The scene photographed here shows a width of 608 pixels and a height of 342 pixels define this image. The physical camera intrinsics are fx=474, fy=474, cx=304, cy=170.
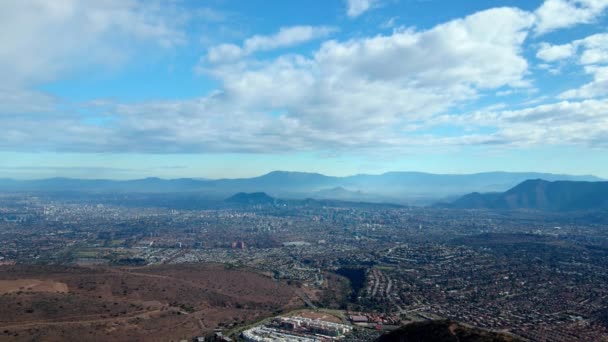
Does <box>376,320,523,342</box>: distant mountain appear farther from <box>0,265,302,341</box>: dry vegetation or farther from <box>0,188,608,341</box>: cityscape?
<box>0,265,302,341</box>: dry vegetation

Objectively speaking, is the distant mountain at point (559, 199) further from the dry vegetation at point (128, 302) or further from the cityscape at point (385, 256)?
the dry vegetation at point (128, 302)

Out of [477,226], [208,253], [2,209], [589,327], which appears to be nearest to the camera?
[589,327]

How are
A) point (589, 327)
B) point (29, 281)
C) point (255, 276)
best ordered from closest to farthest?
point (589, 327)
point (29, 281)
point (255, 276)

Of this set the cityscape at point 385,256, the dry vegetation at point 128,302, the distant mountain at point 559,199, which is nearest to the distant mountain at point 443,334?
the cityscape at point 385,256

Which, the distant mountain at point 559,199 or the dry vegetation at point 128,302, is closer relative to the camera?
→ the dry vegetation at point 128,302

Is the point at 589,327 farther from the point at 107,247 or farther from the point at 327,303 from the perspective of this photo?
the point at 107,247

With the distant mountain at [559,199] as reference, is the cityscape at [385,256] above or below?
below

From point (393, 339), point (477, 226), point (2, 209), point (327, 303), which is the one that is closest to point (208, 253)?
point (327, 303)

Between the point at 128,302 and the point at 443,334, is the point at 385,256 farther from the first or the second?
the point at 443,334
